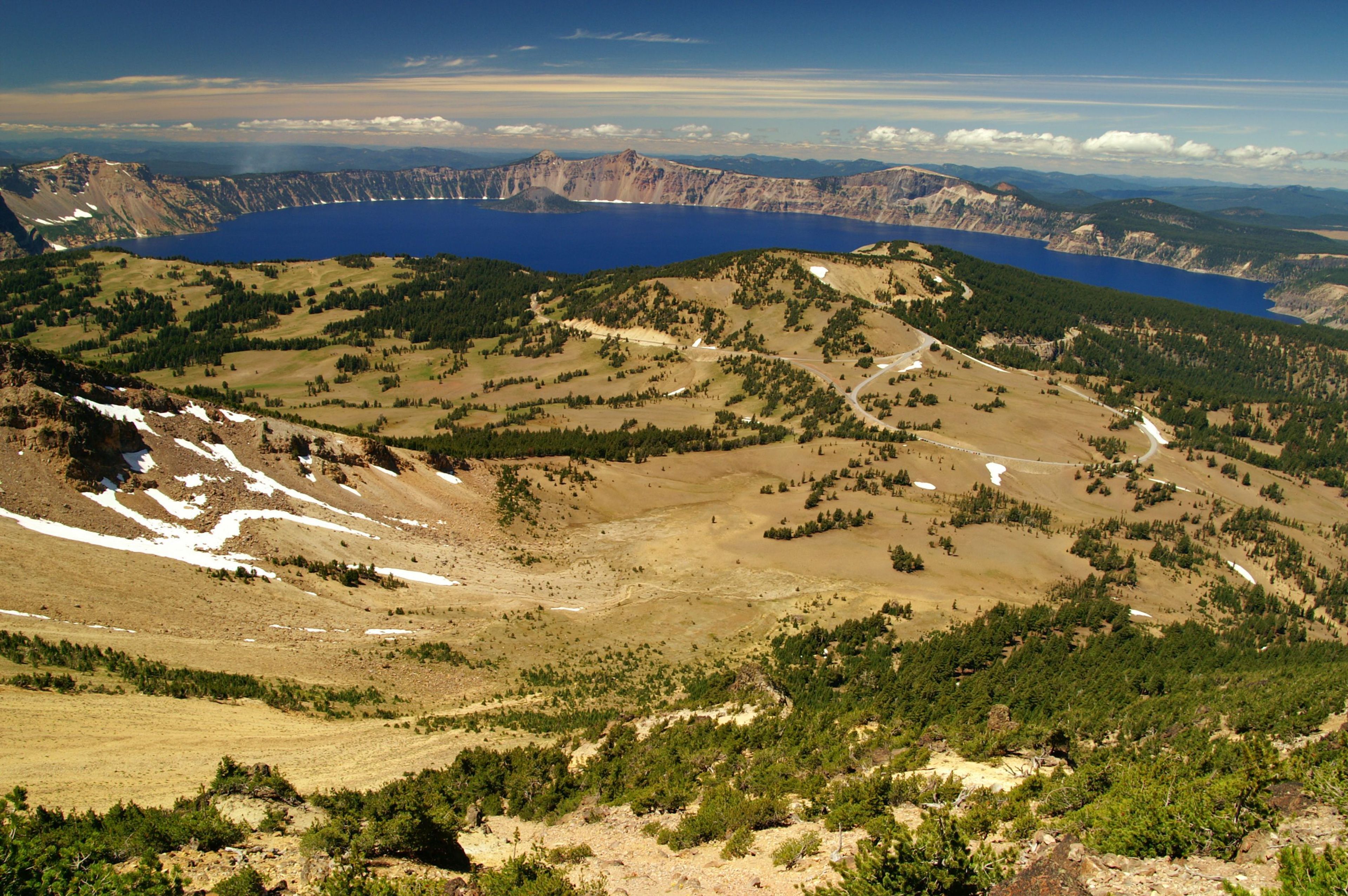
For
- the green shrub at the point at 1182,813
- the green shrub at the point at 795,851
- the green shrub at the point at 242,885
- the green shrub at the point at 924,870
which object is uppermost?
the green shrub at the point at 1182,813

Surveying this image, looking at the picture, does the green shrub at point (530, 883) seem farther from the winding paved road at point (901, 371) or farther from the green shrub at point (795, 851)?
the winding paved road at point (901, 371)

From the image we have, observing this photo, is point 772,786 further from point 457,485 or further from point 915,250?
point 915,250

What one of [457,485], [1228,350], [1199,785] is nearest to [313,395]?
[457,485]

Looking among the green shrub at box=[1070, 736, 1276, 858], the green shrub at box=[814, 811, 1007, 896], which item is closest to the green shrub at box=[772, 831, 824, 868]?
the green shrub at box=[814, 811, 1007, 896]

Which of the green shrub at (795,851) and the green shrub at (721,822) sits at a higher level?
the green shrub at (795,851)

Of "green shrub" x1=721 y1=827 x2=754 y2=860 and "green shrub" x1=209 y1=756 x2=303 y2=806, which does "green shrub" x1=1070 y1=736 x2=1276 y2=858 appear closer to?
"green shrub" x1=721 y1=827 x2=754 y2=860

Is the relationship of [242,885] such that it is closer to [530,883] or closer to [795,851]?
[530,883]

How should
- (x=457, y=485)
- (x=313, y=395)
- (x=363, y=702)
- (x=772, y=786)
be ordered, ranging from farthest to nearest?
(x=313, y=395) → (x=457, y=485) → (x=363, y=702) → (x=772, y=786)

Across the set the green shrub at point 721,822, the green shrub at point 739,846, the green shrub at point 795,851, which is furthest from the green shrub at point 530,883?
the green shrub at point 795,851
